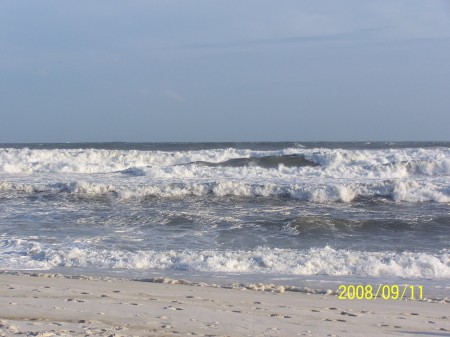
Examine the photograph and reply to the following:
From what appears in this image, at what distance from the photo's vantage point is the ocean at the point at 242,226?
8.43 metres

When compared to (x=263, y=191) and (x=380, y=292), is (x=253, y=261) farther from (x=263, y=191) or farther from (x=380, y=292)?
(x=263, y=191)

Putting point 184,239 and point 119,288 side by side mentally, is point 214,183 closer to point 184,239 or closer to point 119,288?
point 184,239

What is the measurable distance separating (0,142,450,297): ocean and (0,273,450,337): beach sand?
99 centimetres

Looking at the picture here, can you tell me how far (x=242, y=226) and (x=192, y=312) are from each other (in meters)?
6.48

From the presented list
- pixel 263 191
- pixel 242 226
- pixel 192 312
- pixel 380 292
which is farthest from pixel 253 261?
pixel 263 191

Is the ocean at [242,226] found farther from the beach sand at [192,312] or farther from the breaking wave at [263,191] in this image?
the beach sand at [192,312]

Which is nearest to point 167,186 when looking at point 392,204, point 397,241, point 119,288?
point 392,204

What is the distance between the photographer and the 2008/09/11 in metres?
6.85

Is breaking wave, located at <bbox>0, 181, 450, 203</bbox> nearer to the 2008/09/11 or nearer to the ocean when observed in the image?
the ocean

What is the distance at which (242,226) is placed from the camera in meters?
12.2

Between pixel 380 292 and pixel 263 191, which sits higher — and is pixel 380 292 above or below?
below

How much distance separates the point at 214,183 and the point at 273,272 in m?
9.69

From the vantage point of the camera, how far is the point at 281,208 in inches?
595

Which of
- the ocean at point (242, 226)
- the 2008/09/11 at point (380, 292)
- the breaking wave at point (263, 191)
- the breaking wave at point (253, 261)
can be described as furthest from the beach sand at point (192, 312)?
the breaking wave at point (263, 191)
